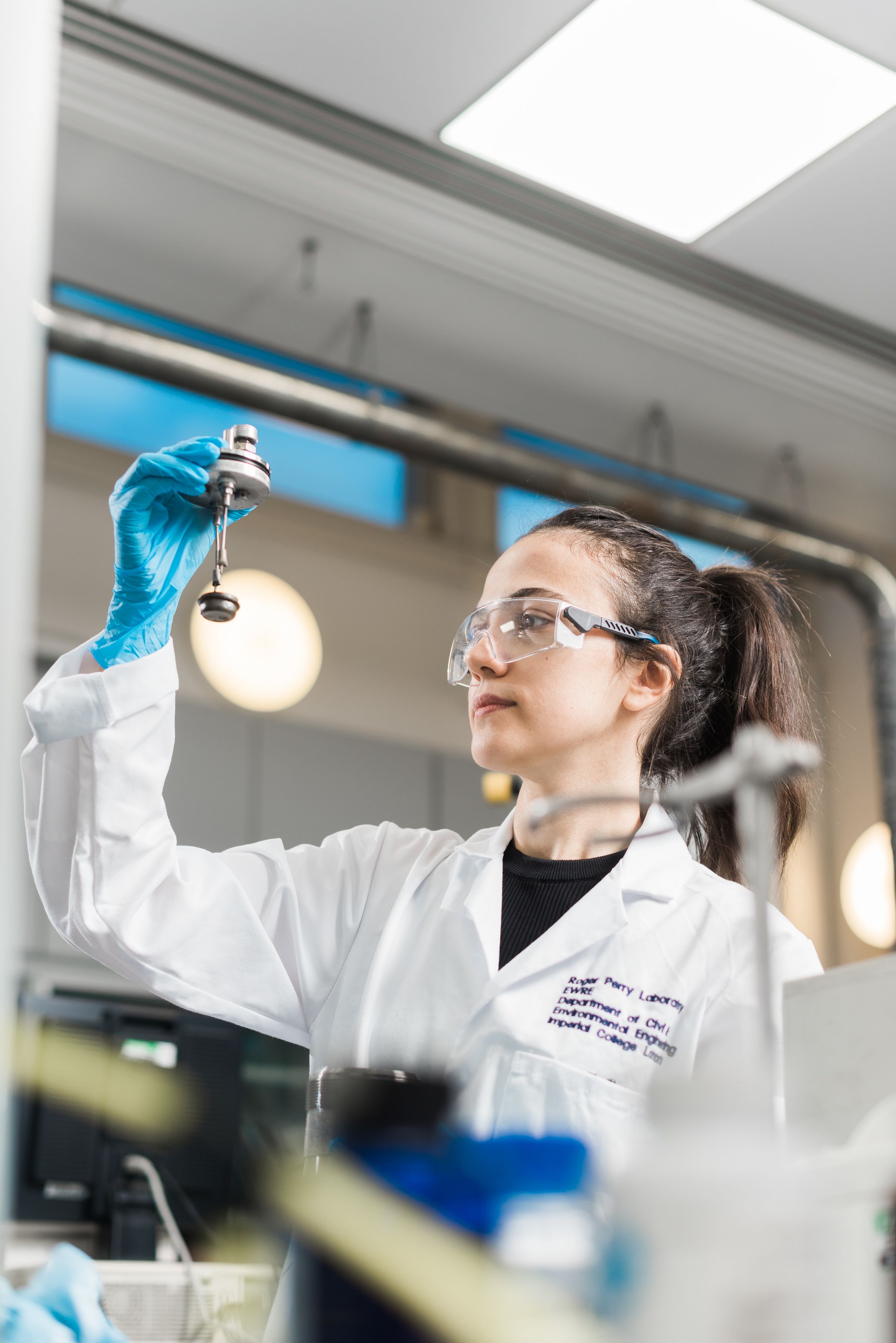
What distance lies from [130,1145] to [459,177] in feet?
7.43

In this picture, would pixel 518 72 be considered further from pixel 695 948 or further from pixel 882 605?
pixel 882 605

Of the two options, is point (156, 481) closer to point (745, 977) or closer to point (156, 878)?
point (156, 878)

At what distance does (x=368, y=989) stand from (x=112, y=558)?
3078mm

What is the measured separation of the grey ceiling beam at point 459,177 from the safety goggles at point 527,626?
6.49 feet

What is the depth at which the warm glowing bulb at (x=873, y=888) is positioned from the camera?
14.7 ft

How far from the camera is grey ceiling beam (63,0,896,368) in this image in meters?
2.98

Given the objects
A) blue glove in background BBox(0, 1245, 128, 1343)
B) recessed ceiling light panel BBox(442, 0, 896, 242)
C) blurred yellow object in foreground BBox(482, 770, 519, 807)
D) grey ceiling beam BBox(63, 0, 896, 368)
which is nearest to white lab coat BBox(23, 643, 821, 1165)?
blue glove in background BBox(0, 1245, 128, 1343)

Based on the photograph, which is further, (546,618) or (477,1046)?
(546,618)

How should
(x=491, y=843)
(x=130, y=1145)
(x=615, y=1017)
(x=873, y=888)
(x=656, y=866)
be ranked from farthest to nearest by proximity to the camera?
1. (x=873, y=888)
2. (x=130, y=1145)
3. (x=491, y=843)
4. (x=656, y=866)
5. (x=615, y=1017)

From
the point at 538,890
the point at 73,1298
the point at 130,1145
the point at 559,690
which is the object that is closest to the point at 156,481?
the point at 559,690

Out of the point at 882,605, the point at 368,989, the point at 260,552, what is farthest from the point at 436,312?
the point at 368,989

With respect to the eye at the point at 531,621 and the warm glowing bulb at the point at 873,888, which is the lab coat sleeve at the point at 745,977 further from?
the warm glowing bulb at the point at 873,888

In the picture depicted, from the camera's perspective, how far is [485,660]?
1546mm

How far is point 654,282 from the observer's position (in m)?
3.73
